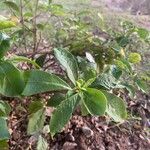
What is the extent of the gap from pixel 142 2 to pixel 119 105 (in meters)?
4.17

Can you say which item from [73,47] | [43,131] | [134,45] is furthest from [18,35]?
[134,45]

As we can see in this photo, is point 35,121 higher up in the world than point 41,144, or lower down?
higher up

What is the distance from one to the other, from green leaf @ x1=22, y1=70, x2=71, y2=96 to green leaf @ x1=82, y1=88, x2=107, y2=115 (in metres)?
0.07

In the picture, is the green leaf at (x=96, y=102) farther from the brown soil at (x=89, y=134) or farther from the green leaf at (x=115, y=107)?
the brown soil at (x=89, y=134)

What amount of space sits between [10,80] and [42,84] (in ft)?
0.27

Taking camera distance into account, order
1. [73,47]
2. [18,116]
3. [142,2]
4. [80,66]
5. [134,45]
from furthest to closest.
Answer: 1. [142,2]
2. [134,45]
3. [18,116]
4. [73,47]
5. [80,66]

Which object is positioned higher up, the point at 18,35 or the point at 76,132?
the point at 18,35

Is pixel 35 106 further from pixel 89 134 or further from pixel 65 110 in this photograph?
pixel 89 134

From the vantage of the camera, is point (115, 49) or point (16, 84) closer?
point (16, 84)

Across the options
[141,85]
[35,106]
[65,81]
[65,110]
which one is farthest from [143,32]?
[65,110]

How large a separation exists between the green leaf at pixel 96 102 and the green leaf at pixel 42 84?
69mm

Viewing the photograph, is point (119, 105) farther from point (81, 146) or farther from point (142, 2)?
point (142, 2)

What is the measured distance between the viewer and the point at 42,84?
3.44 ft

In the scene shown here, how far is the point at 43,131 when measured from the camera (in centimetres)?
157
